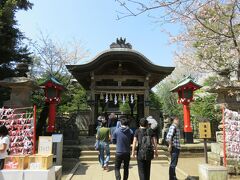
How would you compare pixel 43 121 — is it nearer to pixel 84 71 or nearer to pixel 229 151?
pixel 84 71

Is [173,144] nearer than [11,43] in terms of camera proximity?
Yes

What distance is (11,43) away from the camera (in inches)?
586

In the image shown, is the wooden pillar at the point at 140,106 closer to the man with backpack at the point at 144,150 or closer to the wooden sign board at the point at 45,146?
the wooden sign board at the point at 45,146

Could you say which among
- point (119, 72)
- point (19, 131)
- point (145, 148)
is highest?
point (119, 72)

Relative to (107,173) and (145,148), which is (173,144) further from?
(107,173)

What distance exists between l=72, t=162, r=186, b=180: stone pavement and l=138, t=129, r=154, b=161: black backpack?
2.41m

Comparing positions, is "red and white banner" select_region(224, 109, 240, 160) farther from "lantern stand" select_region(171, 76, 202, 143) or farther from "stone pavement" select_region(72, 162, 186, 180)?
"lantern stand" select_region(171, 76, 202, 143)

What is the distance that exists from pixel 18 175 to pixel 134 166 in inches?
218

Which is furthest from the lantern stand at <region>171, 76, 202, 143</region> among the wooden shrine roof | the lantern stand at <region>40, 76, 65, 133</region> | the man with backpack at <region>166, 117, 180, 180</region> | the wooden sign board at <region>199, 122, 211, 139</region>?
the man with backpack at <region>166, 117, 180, 180</region>

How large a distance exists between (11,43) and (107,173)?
9266 millimetres

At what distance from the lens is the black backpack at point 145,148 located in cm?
657

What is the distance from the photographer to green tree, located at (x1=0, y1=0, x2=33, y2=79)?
13.9 m

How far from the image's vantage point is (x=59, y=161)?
985 cm

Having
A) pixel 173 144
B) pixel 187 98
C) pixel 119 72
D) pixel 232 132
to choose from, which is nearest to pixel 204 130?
pixel 232 132
